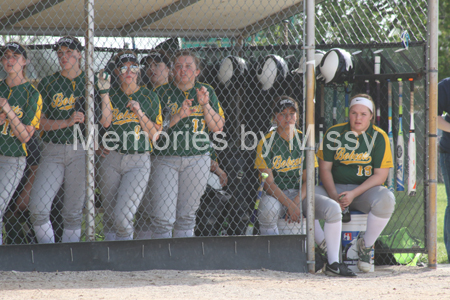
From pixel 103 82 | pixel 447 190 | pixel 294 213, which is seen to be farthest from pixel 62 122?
pixel 447 190

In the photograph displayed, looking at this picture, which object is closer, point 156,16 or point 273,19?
point 156,16

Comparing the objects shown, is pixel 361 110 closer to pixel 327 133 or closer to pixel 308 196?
pixel 327 133

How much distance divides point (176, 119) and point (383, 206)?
1.69 meters

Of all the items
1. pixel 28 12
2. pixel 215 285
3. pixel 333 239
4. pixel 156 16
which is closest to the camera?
pixel 215 285

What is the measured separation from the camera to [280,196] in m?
3.97

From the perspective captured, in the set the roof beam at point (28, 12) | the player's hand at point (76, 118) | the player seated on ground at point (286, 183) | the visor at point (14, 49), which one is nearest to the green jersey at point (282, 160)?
the player seated on ground at point (286, 183)

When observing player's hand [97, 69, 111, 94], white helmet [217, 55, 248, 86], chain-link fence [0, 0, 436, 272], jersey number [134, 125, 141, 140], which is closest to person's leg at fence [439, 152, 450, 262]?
chain-link fence [0, 0, 436, 272]

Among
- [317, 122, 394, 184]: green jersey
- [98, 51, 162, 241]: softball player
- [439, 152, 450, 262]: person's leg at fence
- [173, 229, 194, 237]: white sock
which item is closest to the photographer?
[98, 51, 162, 241]: softball player

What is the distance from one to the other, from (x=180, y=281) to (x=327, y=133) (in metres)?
1.71

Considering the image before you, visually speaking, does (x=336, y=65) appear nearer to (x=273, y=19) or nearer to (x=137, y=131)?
(x=273, y=19)

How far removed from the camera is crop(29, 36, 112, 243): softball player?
3.59m

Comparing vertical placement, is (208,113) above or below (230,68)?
below

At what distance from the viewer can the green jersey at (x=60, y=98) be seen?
12.1 feet

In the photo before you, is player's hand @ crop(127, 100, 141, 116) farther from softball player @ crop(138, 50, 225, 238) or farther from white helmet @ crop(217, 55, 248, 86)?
white helmet @ crop(217, 55, 248, 86)
